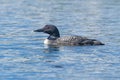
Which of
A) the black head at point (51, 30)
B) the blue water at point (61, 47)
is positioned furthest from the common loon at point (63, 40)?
the blue water at point (61, 47)

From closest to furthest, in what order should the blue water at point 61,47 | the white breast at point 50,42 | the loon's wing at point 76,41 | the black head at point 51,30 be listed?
the blue water at point 61,47
the loon's wing at point 76,41
the white breast at point 50,42
the black head at point 51,30

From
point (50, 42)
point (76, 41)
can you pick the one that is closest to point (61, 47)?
point (76, 41)

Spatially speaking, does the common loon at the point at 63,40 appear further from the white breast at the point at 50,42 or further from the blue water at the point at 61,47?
the blue water at the point at 61,47

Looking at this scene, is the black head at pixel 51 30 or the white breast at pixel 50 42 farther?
the black head at pixel 51 30

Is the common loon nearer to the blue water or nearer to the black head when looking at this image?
the black head

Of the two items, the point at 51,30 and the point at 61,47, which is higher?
the point at 51,30

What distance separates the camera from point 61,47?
1099 inches

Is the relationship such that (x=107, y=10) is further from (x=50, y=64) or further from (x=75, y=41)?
(x=50, y=64)

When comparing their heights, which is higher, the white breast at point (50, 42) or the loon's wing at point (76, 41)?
the loon's wing at point (76, 41)

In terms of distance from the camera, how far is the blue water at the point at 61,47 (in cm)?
2175

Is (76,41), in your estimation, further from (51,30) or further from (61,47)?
(51,30)

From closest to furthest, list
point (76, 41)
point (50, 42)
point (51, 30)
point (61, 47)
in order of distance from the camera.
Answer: point (61, 47)
point (76, 41)
point (50, 42)
point (51, 30)

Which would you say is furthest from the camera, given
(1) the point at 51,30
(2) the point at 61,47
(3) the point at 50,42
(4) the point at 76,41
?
(1) the point at 51,30

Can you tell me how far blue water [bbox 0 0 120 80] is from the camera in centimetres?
2175
